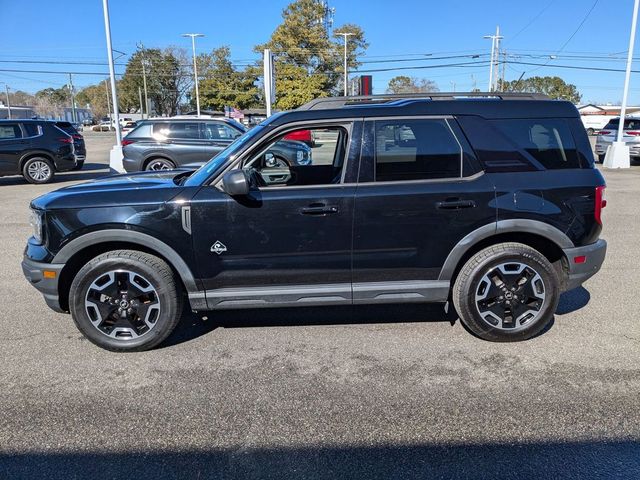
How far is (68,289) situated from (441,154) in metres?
3.14

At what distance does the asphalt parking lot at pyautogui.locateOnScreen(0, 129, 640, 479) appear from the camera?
2.58 meters

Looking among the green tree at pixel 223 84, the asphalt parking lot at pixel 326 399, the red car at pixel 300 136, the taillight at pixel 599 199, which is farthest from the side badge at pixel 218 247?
the green tree at pixel 223 84

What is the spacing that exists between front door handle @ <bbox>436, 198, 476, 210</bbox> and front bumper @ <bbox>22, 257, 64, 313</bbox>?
292cm

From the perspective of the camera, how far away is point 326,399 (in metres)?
3.15

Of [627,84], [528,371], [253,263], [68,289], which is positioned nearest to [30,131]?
[68,289]

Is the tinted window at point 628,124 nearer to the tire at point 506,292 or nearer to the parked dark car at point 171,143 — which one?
the parked dark car at point 171,143

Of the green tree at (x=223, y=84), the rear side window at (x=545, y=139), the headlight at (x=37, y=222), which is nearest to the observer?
the headlight at (x=37, y=222)

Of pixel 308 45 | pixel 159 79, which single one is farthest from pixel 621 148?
pixel 159 79

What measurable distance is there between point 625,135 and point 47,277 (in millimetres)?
20489

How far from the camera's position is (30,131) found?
13914 mm

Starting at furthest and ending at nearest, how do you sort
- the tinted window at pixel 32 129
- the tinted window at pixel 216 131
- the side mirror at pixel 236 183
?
1. the tinted window at pixel 32 129
2. the tinted window at pixel 216 131
3. the side mirror at pixel 236 183

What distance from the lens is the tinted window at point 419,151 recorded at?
379 centimetres

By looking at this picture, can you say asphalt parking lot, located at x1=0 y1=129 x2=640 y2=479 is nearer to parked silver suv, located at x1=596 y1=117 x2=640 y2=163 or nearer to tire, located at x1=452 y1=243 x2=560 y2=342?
tire, located at x1=452 y1=243 x2=560 y2=342

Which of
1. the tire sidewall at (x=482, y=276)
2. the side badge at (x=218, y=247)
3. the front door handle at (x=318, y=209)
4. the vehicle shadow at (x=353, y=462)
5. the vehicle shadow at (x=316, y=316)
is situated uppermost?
the front door handle at (x=318, y=209)
